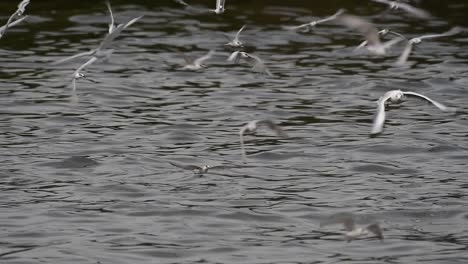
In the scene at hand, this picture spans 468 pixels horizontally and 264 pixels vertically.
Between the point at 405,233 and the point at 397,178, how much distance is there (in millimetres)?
2083

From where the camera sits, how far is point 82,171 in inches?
543

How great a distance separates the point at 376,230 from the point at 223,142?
4185 mm

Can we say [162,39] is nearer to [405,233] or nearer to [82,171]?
[82,171]

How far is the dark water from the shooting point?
37.3 ft

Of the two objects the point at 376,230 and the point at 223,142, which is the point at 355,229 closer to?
the point at 376,230

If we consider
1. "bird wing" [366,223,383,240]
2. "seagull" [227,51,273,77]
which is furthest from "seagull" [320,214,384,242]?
"seagull" [227,51,273,77]

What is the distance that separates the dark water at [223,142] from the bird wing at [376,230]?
0.21 feet

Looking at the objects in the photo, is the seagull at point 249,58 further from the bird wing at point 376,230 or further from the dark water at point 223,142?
the bird wing at point 376,230

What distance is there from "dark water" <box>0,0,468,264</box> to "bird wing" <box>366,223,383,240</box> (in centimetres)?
6

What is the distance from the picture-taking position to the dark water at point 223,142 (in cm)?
1137

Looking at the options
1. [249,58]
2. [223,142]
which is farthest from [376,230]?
[249,58]

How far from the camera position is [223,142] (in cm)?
1530

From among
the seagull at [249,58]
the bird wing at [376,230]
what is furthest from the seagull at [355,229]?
the seagull at [249,58]

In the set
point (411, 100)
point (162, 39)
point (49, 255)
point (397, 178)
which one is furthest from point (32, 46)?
point (49, 255)
